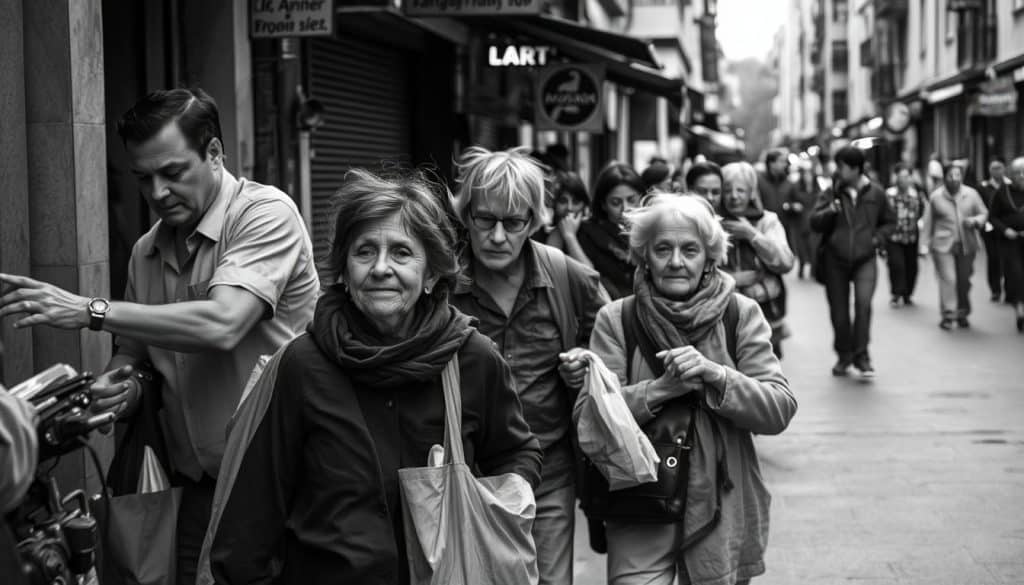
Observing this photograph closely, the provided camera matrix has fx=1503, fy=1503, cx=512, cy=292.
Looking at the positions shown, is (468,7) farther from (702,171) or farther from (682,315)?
(682,315)

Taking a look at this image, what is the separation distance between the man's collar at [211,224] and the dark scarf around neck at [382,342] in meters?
0.69

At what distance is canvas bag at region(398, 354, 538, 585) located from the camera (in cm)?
337

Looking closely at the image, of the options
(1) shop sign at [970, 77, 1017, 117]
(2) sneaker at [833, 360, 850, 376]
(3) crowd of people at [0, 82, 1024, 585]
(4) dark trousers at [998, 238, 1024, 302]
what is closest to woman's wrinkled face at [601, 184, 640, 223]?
(3) crowd of people at [0, 82, 1024, 585]

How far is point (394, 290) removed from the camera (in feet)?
11.3

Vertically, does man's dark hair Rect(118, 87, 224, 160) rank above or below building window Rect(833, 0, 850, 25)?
below

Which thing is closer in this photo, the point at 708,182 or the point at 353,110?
the point at 708,182

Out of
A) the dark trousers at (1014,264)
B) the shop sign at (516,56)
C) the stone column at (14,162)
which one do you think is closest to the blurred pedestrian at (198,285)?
the stone column at (14,162)

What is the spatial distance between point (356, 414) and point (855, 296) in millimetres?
10221

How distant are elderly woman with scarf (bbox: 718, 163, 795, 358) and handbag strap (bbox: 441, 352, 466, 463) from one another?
558 cm

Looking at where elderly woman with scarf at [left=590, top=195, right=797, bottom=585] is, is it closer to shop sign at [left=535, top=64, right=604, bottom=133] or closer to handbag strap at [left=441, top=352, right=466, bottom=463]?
handbag strap at [left=441, top=352, right=466, bottom=463]

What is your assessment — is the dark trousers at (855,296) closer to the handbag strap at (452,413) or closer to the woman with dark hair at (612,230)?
the woman with dark hair at (612,230)

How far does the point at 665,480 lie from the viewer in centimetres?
454

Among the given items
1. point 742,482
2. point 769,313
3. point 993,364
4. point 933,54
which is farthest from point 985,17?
point 742,482

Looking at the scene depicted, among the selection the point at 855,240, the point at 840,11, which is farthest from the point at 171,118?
the point at 840,11
